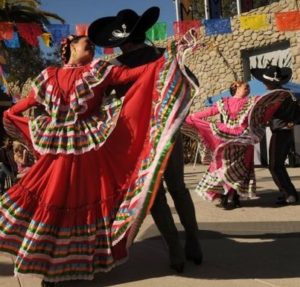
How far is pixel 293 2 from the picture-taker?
1705cm

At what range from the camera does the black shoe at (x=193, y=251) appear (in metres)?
3.95

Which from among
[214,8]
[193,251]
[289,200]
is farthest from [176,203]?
[214,8]

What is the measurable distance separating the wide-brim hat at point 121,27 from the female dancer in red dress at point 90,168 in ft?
1.01

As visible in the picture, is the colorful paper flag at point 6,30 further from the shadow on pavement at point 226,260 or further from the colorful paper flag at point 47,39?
the shadow on pavement at point 226,260

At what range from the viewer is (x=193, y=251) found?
3.98m

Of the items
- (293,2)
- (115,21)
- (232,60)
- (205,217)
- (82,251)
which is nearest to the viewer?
(82,251)

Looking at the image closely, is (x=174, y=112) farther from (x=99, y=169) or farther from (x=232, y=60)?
(x=232, y=60)

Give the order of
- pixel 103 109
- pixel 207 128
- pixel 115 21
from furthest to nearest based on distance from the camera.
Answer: pixel 207 128 → pixel 115 21 → pixel 103 109

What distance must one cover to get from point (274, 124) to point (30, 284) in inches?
162

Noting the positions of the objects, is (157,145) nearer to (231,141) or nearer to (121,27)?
(121,27)

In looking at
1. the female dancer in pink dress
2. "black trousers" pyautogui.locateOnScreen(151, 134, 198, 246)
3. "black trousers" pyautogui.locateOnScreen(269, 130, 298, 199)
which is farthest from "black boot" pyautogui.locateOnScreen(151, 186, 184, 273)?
"black trousers" pyautogui.locateOnScreen(269, 130, 298, 199)

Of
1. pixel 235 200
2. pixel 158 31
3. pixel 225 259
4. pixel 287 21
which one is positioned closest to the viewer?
pixel 225 259

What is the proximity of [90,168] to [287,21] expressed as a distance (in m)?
13.2

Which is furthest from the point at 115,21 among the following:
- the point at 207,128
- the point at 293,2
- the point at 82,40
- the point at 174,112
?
the point at 293,2
